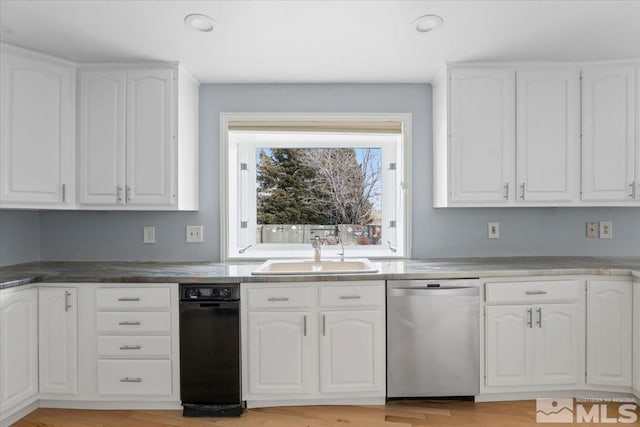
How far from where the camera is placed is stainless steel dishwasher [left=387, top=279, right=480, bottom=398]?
2.22 metres

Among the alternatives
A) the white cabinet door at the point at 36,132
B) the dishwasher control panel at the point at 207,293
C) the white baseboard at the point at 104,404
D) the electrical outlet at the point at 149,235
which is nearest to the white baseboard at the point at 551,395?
the dishwasher control panel at the point at 207,293

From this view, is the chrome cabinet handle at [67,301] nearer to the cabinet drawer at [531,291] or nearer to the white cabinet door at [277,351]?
the white cabinet door at [277,351]

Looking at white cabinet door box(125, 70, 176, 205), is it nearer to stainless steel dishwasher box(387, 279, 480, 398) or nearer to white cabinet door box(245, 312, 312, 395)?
white cabinet door box(245, 312, 312, 395)

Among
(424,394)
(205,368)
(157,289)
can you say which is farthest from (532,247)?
(157,289)

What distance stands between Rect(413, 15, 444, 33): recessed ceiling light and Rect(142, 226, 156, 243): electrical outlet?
2263mm

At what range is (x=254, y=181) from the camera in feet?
9.78

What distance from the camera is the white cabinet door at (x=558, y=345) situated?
7.45 ft

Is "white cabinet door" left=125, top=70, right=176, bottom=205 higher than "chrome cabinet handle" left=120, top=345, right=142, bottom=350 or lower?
higher

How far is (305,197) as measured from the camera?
2.98 m

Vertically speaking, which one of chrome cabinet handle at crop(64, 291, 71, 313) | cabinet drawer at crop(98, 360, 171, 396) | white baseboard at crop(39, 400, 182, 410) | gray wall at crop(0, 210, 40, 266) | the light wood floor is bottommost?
the light wood floor

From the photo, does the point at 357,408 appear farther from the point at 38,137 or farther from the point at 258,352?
the point at 38,137

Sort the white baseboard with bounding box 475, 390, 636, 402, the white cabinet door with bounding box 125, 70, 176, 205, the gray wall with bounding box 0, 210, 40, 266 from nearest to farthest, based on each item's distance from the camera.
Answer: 1. the white baseboard with bounding box 475, 390, 636, 402
2. the white cabinet door with bounding box 125, 70, 176, 205
3. the gray wall with bounding box 0, 210, 40, 266

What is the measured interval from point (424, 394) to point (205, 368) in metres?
1.33

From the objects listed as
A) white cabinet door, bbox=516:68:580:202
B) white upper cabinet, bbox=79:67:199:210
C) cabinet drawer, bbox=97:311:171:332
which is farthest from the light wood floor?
white cabinet door, bbox=516:68:580:202
